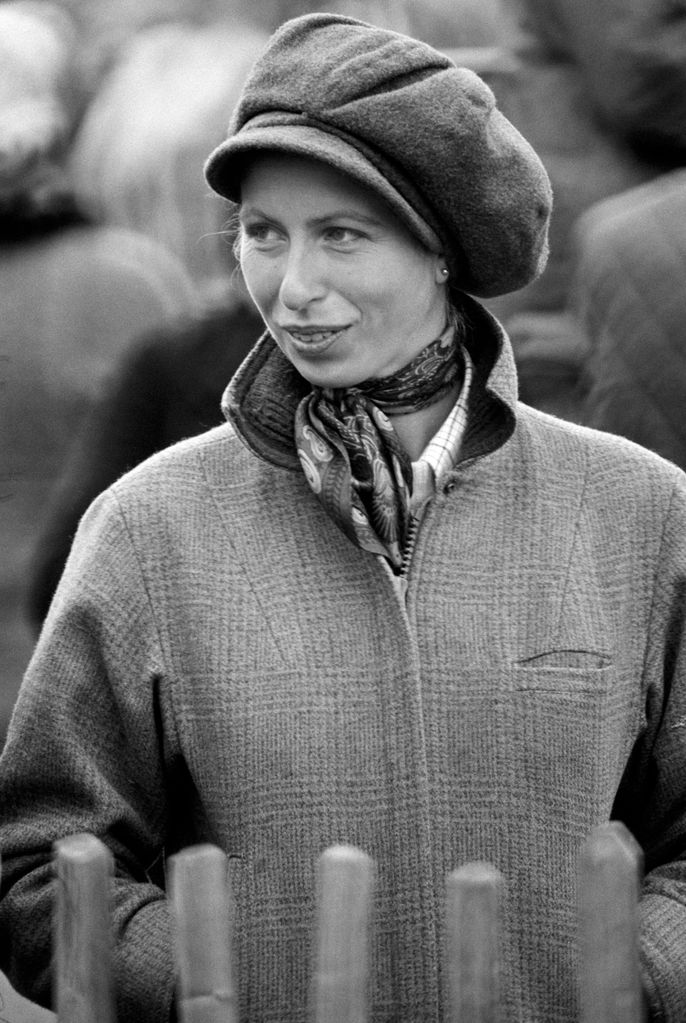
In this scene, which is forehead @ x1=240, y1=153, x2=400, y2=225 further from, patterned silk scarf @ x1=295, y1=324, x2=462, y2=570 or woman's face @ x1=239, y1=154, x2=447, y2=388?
patterned silk scarf @ x1=295, y1=324, x2=462, y2=570

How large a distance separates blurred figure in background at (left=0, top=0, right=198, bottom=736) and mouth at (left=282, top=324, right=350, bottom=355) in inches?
82.0

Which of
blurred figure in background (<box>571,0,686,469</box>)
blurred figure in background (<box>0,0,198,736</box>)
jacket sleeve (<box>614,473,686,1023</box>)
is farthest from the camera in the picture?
blurred figure in background (<box>0,0,198,736</box>)

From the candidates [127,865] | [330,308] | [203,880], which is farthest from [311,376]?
[203,880]

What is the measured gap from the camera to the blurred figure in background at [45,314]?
178 inches

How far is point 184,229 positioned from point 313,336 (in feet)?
10.3

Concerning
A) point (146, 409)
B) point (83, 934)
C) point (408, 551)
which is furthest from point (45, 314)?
point (83, 934)

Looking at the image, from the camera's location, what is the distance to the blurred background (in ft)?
9.60

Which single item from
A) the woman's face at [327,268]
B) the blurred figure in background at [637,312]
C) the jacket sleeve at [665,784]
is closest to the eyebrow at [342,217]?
the woman's face at [327,268]

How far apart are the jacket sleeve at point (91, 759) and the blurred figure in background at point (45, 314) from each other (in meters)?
2.00

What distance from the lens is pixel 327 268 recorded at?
216cm

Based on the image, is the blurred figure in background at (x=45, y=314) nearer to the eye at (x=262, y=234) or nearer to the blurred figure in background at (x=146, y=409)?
the blurred figure in background at (x=146, y=409)

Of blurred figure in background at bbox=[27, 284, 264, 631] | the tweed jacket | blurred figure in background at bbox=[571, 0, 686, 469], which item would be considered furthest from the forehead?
blurred figure in background at bbox=[27, 284, 264, 631]

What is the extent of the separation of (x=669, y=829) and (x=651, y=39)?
1.55 m

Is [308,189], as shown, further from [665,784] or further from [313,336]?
[665,784]
